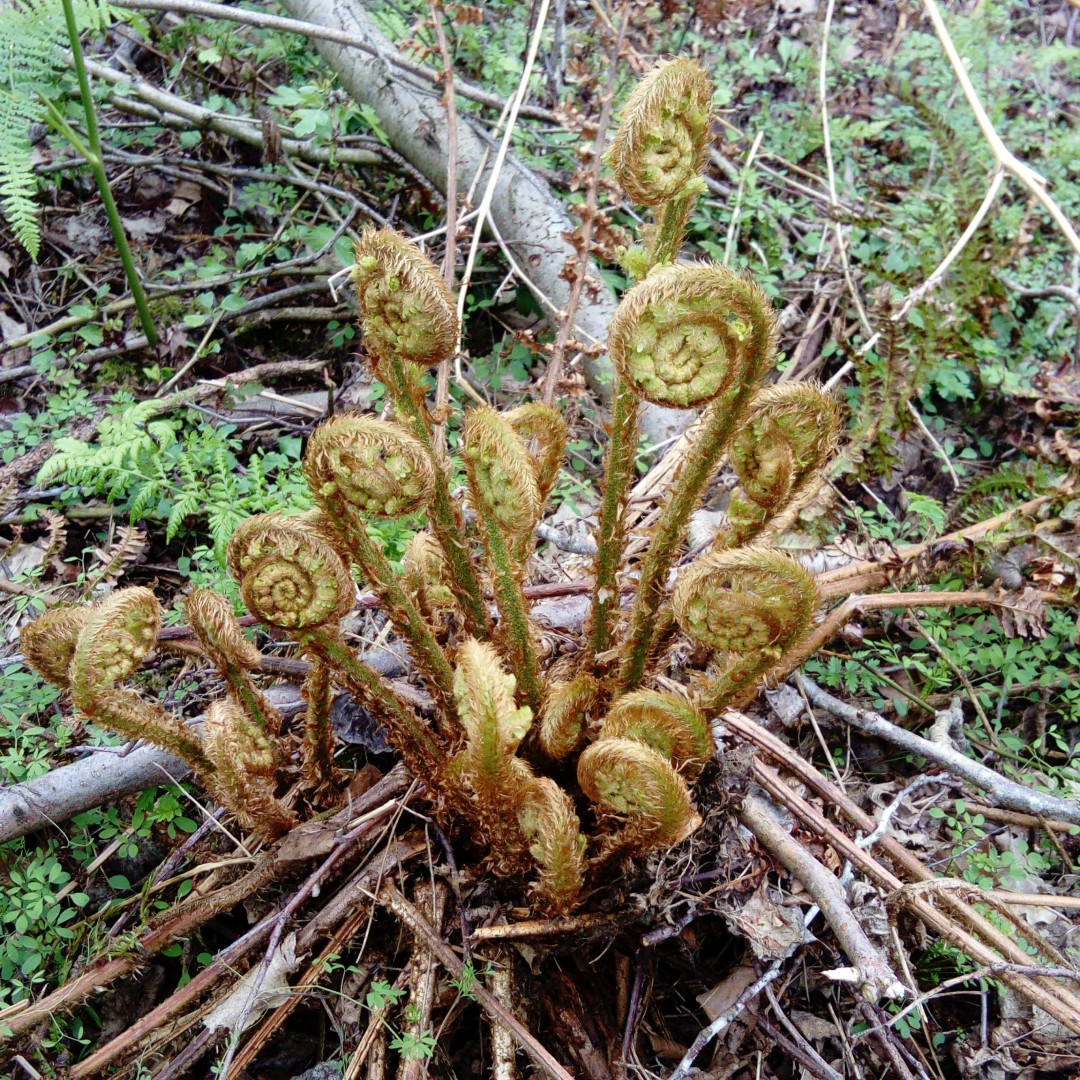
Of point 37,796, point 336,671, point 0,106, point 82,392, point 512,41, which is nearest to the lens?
point 336,671

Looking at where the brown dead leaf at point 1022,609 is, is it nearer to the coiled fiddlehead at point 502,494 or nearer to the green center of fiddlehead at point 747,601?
the green center of fiddlehead at point 747,601

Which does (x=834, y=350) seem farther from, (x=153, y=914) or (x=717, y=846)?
(x=153, y=914)

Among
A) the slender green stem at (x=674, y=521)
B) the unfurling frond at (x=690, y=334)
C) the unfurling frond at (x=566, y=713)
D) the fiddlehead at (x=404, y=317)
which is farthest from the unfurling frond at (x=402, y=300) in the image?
the unfurling frond at (x=566, y=713)

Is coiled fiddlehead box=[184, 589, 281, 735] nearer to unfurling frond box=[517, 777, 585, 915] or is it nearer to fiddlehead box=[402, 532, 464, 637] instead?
fiddlehead box=[402, 532, 464, 637]

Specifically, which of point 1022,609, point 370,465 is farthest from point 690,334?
point 1022,609

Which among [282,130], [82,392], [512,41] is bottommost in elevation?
[82,392]

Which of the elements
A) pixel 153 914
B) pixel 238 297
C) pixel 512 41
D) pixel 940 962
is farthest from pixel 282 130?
pixel 940 962
